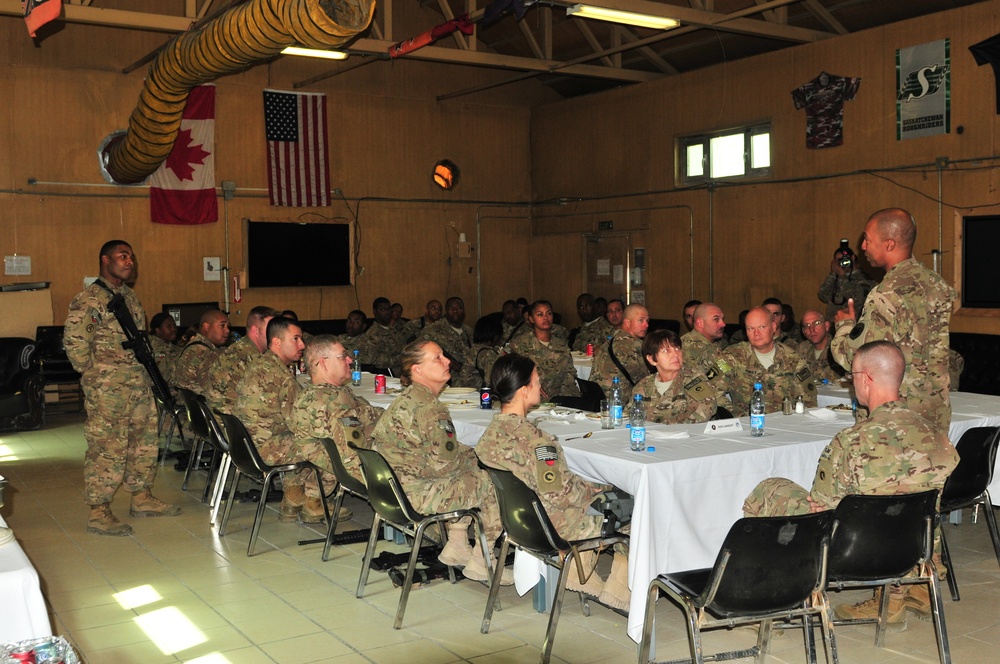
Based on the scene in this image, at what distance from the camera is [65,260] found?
1357 cm

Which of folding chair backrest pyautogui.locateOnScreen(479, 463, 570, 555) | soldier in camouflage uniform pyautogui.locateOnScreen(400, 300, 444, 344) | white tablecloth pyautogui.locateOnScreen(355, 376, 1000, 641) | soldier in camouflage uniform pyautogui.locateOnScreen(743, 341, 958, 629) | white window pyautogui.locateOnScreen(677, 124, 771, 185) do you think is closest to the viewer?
soldier in camouflage uniform pyautogui.locateOnScreen(743, 341, 958, 629)

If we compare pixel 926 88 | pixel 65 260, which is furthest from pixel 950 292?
pixel 65 260

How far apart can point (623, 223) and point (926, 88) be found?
5212 mm

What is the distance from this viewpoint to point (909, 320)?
4816mm

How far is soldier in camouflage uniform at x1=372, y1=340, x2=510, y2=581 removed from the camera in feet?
15.7

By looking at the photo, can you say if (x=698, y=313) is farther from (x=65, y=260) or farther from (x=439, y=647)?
(x=65, y=260)

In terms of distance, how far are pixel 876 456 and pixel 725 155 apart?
1048cm

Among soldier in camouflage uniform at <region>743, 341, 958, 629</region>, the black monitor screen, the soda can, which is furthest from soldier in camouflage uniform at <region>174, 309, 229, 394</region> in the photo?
the black monitor screen

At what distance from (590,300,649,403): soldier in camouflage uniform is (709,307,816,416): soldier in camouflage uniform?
39.3 inches

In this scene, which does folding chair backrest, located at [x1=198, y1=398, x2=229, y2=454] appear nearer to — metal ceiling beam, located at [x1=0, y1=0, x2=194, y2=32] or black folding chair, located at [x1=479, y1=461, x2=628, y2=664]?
black folding chair, located at [x1=479, y1=461, x2=628, y2=664]

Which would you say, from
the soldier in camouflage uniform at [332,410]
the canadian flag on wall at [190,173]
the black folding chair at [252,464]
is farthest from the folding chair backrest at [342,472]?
the canadian flag on wall at [190,173]

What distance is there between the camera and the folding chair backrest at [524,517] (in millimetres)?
4004

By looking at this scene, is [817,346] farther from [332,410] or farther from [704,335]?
[332,410]

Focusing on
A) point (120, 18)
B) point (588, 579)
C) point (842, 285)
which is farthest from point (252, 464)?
point (842, 285)
